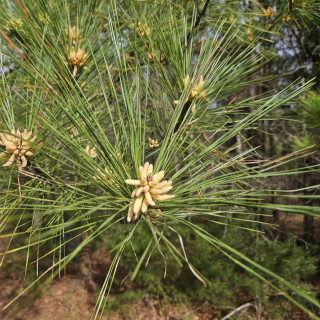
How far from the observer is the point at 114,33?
0.53 metres

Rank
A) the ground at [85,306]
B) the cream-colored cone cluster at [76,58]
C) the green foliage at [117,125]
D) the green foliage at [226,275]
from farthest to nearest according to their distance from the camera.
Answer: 1. the ground at [85,306]
2. the green foliage at [226,275]
3. the cream-colored cone cluster at [76,58]
4. the green foliage at [117,125]

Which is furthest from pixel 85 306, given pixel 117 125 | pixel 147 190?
pixel 147 190

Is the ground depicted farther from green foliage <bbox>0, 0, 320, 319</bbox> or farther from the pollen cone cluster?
the pollen cone cluster

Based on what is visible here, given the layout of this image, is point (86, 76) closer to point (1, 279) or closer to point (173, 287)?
point (173, 287)

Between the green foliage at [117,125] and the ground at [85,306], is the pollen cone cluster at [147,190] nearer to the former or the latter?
the green foliage at [117,125]

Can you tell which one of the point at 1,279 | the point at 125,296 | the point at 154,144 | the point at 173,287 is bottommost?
the point at 1,279

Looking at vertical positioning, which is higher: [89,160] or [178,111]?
[178,111]

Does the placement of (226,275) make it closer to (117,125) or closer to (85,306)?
(85,306)

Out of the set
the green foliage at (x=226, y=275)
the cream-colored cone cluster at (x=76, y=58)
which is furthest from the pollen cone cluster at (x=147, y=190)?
the green foliage at (x=226, y=275)

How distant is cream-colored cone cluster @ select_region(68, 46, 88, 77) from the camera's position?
2.78 ft

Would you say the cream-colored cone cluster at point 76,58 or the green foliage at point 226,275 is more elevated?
the cream-colored cone cluster at point 76,58

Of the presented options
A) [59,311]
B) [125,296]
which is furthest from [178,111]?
[59,311]

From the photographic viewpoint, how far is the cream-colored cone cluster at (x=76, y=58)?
2.78 ft

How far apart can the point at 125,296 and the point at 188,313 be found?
752 mm
